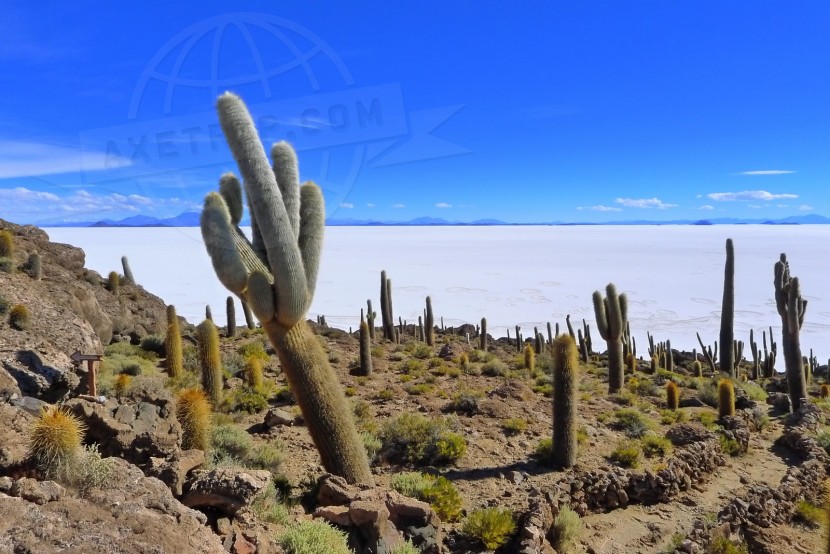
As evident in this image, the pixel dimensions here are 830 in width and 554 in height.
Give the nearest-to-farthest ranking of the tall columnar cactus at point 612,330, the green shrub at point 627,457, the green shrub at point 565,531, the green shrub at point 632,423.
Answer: the green shrub at point 565,531 → the green shrub at point 627,457 → the green shrub at point 632,423 → the tall columnar cactus at point 612,330

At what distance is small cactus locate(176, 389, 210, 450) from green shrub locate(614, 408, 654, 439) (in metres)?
8.74

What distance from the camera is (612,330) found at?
16.8 meters

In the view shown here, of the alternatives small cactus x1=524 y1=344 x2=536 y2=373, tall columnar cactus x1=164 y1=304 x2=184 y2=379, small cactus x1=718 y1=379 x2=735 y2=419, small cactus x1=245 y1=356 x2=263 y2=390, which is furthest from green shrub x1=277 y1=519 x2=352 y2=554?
small cactus x1=524 y1=344 x2=536 y2=373

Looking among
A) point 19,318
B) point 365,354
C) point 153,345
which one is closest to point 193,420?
point 19,318

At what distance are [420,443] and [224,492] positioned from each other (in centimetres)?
484

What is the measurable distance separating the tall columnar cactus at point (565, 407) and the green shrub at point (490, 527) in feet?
9.62

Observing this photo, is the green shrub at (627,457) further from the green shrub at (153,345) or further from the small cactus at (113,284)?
the small cactus at (113,284)

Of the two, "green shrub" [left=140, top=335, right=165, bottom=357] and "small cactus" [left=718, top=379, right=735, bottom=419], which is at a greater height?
"green shrub" [left=140, top=335, right=165, bottom=357]

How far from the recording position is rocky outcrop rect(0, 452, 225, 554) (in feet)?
10.5

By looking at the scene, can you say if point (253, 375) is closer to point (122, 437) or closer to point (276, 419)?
point (276, 419)

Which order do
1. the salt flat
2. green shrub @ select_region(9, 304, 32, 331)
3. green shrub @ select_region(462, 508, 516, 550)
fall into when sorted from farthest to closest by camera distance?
the salt flat < green shrub @ select_region(9, 304, 32, 331) < green shrub @ select_region(462, 508, 516, 550)

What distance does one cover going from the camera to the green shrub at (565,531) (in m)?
6.71

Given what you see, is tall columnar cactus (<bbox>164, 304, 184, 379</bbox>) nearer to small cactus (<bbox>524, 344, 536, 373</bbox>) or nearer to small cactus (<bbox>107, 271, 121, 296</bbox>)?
small cactus (<bbox>107, 271, 121, 296</bbox>)

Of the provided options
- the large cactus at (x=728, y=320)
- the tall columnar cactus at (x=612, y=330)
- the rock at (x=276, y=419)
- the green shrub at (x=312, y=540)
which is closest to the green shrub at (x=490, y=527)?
the green shrub at (x=312, y=540)
